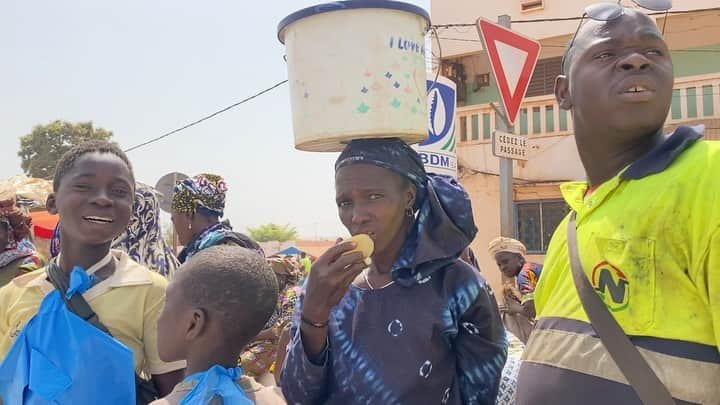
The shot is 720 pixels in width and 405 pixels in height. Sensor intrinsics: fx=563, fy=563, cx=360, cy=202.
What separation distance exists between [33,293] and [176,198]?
6.58 feet

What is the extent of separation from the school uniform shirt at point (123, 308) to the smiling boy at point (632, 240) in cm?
→ 129

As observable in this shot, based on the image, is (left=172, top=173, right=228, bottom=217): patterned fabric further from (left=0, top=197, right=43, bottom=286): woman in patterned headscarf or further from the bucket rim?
the bucket rim

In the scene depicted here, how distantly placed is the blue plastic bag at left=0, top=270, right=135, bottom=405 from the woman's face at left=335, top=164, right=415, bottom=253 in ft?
2.90

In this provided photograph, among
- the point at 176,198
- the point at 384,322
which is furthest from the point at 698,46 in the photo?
the point at 384,322

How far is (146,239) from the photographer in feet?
10.7

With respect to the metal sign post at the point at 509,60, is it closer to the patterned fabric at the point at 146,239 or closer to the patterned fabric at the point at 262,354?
the patterned fabric at the point at 262,354

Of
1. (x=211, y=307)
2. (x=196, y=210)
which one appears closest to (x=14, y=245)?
(x=196, y=210)

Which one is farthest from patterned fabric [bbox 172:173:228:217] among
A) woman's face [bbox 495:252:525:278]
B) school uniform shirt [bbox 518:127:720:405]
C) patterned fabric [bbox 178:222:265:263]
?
woman's face [bbox 495:252:525:278]

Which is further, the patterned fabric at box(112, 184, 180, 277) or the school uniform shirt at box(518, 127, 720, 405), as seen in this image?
the patterned fabric at box(112, 184, 180, 277)

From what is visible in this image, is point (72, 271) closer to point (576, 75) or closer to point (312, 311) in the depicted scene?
point (312, 311)

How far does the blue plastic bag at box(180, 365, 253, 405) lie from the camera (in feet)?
5.18

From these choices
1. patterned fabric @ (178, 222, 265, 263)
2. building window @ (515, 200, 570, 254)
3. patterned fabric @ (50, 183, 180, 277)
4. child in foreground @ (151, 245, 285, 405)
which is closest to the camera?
child in foreground @ (151, 245, 285, 405)

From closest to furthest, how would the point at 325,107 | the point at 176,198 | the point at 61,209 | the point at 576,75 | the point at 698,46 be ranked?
1. the point at 576,75
2. the point at 325,107
3. the point at 61,209
4. the point at 176,198
5. the point at 698,46

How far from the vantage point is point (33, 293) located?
2131mm
